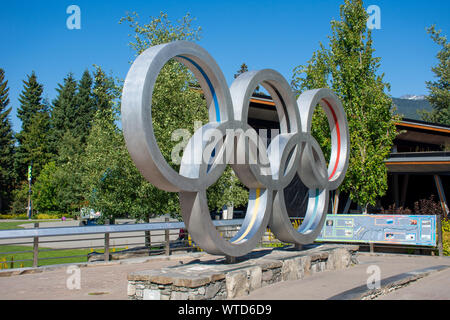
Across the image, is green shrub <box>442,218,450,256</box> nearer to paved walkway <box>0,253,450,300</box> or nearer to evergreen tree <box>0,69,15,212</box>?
paved walkway <box>0,253,450,300</box>

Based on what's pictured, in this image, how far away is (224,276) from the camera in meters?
8.38

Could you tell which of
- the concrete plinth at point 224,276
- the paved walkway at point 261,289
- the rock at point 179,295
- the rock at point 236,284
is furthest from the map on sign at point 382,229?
the rock at point 179,295

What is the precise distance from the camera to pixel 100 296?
8.80 meters

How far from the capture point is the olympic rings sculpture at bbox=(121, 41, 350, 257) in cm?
763

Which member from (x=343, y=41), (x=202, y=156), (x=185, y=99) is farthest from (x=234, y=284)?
(x=343, y=41)

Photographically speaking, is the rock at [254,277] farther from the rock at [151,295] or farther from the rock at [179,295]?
the rock at [151,295]

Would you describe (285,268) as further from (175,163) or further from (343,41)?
(343,41)

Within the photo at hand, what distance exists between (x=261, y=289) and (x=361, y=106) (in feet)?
40.7

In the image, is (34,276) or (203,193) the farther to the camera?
(34,276)

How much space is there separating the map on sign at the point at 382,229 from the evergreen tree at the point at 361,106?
308 cm

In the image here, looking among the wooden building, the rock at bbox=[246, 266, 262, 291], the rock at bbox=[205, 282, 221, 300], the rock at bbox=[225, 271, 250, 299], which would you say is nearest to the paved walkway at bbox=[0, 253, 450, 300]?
the rock at bbox=[246, 266, 262, 291]

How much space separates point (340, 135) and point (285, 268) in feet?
18.1

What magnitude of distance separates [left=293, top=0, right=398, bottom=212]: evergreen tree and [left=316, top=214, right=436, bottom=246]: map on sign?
3.08 meters
